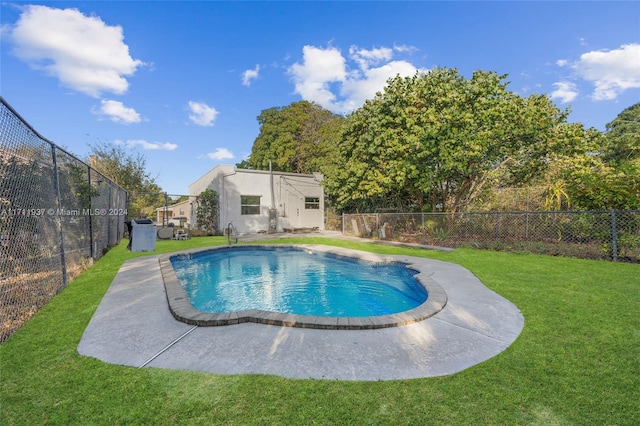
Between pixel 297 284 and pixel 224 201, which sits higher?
pixel 224 201

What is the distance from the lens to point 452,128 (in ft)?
32.7

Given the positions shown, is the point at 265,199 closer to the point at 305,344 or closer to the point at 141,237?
the point at 141,237

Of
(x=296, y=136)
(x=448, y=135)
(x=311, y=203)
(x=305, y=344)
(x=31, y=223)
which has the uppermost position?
(x=296, y=136)

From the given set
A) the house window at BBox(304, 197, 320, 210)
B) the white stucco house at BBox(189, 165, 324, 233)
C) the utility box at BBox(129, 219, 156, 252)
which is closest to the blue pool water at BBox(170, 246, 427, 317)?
the utility box at BBox(129, 219, 156, 252)

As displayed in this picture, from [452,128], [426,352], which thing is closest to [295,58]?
[452,128]

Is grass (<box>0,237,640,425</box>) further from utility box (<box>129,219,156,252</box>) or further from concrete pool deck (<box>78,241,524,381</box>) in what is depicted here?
utility box (<box>129,219,156,252</box>)

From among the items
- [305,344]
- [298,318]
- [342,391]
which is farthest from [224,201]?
[342,391]

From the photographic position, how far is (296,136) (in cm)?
2823

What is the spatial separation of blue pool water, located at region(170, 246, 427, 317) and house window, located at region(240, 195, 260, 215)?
7110 mm

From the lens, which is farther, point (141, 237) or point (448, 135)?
point (448, 135)

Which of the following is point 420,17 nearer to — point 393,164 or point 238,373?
point 393,164

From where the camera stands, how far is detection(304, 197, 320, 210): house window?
A: 64.6ft

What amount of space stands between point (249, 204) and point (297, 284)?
11.3 meters

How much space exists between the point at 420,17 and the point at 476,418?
503 inches
